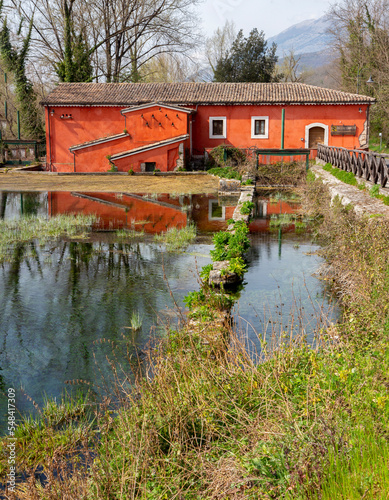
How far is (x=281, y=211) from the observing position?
16094mm

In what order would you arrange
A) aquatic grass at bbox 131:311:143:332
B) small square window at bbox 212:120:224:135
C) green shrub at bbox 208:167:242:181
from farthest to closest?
small square window at bbox 212:120:224:135 → green shrub at bbox 208:167:242:181 → aquatic grass at bbox 131:311:143:332

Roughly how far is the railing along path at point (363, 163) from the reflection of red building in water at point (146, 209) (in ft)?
13.1

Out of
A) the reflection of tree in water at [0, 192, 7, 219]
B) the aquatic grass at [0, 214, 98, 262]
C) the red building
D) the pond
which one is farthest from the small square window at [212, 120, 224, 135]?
the aquatic grass at [0, 214, 98, 262]

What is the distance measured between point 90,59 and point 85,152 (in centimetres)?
1174

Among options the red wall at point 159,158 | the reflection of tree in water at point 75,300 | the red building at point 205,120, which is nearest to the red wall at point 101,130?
the red building at point 205,120

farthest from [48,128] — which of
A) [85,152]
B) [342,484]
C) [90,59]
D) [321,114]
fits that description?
[342,484]

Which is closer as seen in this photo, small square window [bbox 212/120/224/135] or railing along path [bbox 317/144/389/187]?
railing along path [bbox 317/144/389/187]

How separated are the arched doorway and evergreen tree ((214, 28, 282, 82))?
12.7m

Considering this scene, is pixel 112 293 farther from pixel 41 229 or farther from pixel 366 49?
pixel 366 49

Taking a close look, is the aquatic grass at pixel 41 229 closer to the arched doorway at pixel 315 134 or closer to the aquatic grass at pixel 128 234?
the aquatic grass at pixel 128 234

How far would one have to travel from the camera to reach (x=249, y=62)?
39875mm

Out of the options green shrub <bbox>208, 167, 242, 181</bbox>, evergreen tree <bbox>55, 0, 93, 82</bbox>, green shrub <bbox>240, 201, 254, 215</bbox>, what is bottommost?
green shrub <bbox>240, 201, 254, 215</bbox>

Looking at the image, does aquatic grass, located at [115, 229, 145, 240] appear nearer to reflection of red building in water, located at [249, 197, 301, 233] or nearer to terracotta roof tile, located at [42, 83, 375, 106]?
reflection of red building in water, located at [249, 197, 301, 233]

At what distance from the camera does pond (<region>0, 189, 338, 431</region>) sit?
5687 mm
